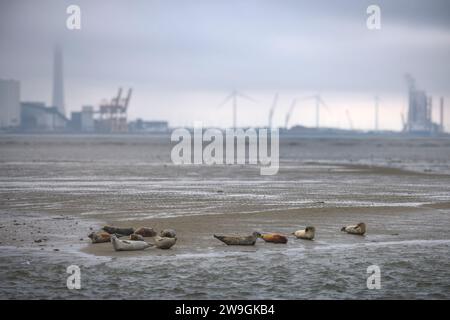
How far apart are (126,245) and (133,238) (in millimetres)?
834

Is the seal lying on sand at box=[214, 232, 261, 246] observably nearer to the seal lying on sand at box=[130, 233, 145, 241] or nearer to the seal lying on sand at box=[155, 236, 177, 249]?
the seal lying on sand at box=[155, 236, 177, 249]

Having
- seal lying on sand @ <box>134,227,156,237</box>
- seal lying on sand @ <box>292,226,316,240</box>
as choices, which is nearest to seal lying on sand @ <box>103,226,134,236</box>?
seal lying on sand @ <box>134,227,156,237</box>

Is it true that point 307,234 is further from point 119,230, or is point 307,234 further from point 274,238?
point 119,230

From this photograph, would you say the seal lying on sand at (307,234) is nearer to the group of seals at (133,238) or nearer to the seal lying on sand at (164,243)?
the group of seals at (133,238)

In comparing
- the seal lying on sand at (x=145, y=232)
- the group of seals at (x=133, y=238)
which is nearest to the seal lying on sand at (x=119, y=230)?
the group of seals at (x=133, y=238)

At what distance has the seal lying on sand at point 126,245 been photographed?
1843 cm

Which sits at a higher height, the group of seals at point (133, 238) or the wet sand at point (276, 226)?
the group of seals at point (133, 238)

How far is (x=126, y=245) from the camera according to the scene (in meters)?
18.5

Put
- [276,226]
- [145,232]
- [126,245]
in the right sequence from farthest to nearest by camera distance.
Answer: [276,226], [145,232], [126,245]

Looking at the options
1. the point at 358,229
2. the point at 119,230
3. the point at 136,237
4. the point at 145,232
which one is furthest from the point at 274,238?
the point at 119,230

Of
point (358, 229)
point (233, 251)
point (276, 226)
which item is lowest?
point (233, 251)

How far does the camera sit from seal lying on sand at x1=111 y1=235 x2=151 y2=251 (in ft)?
60.5

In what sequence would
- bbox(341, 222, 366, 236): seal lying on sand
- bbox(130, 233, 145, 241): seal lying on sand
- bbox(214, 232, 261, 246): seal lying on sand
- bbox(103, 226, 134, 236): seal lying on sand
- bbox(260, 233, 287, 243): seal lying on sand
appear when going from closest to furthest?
bbox(130, 233, 145, 241): seal lying on sand < bbox(214, 232, 261, 246): seal lying on sand < bbox(260, 233, 287, 243): seal lying on sand < bbox(103, 226, 134, 236): seal lying on sand < bbox(341, 222, 366, 236): seal lying on sand
